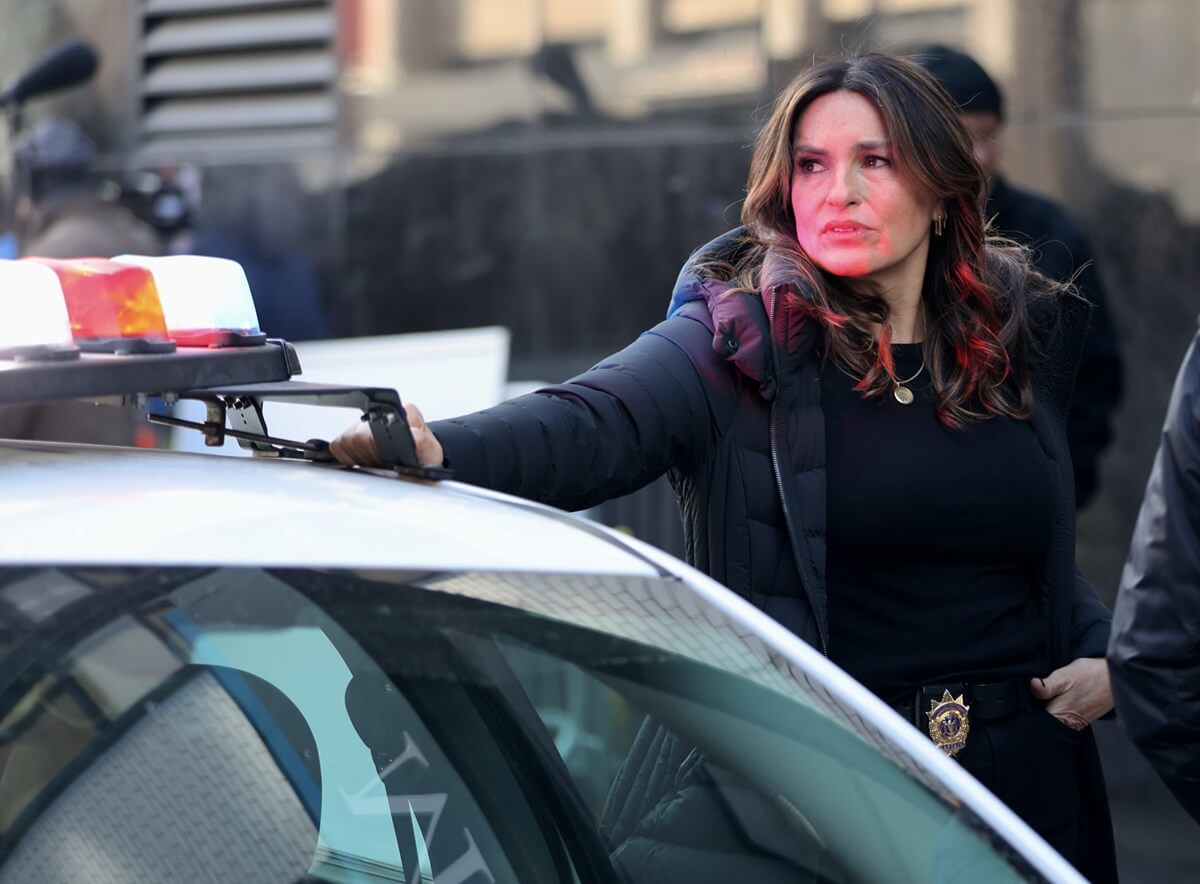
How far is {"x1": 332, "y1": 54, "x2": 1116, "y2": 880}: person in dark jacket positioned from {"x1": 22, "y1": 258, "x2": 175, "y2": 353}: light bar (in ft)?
1.59

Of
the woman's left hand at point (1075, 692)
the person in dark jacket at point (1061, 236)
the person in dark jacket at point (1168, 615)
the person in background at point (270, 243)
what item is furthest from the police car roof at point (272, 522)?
the person in background at point (270, 243)

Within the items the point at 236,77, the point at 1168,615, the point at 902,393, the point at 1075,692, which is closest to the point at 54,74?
the point at 236,77

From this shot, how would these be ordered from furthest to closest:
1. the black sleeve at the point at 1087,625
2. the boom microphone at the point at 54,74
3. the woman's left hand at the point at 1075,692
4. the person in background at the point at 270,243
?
the person in background at the point at 270,243, the boom microphone at the point at 54,74, the black sleeve at the point at 1087,625, the woman's left hand at the point at 1075,692

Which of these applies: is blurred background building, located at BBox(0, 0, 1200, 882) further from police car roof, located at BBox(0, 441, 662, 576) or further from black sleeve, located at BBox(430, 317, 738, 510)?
police car roof, located at BBox(0, 441, 662, 576)

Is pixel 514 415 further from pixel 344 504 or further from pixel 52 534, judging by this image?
pixel 52 534

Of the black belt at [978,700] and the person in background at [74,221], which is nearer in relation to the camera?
the black belt at [978,700]

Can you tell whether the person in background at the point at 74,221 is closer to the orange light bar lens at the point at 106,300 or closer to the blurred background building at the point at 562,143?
the blurred background building at the point at 562,143

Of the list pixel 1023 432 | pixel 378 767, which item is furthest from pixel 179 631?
pixel 1023 432

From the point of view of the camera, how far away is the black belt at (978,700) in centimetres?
227

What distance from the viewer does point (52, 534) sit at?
4.95 ft

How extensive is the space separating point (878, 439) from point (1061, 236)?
6.31 ft

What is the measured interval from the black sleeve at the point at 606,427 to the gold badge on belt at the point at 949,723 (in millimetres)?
467

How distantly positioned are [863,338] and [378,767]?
0.97 metres

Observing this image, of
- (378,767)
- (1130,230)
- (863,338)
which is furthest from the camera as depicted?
(1130,230)
